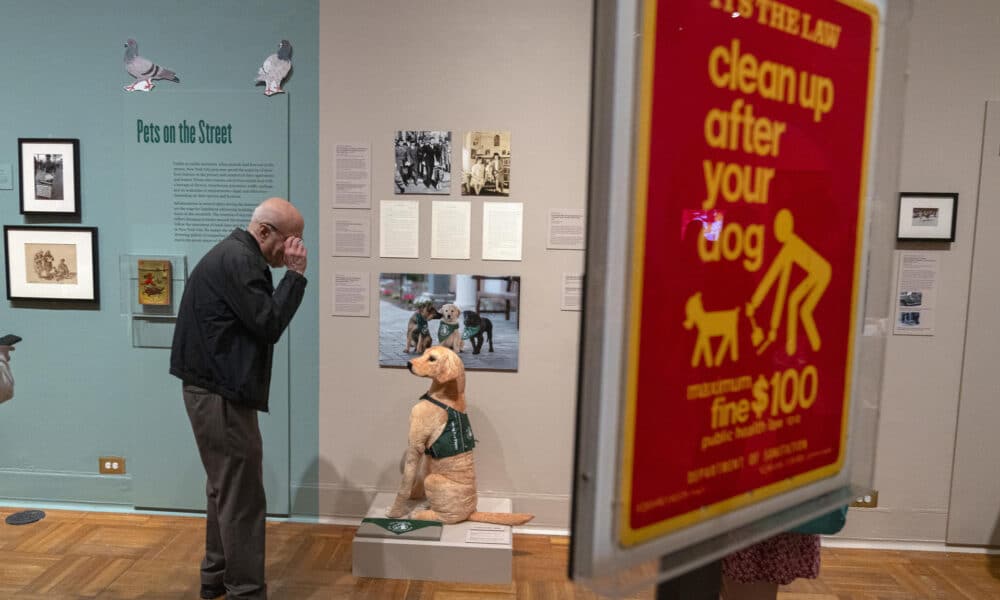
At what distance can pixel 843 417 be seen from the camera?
0.75 m

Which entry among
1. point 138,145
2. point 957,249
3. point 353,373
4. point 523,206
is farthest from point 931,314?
point 138,145

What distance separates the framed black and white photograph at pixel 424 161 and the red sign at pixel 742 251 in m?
2.95

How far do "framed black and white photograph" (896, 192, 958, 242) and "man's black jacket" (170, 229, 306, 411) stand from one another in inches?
125

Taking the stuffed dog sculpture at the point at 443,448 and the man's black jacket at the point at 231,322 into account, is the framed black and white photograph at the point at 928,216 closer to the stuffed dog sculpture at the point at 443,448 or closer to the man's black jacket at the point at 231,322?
the stuffed dog sculpture at the point at 443,448

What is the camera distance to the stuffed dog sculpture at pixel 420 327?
360 cm

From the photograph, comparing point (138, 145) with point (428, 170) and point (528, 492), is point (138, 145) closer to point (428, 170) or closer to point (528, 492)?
point (428, 170)

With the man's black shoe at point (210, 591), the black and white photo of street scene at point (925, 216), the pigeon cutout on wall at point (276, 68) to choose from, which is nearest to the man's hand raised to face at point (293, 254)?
the pigeon cutout on wall at point (276, 68)

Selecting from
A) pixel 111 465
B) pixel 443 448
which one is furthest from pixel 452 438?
pixel 111 465

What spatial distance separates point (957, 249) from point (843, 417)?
3444mm

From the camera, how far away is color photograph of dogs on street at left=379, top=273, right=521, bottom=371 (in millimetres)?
3586

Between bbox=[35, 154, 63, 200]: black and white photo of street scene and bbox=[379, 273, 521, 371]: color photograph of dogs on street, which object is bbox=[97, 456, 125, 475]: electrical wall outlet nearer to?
bbox=[35, 154, 63, 200]: black and white photo of street scene

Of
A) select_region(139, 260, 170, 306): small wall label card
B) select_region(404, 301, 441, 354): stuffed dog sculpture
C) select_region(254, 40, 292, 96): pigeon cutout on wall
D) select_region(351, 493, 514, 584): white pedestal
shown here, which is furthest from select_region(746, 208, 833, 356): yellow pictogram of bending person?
select_region(139, 260, 170, 306): small wall label card

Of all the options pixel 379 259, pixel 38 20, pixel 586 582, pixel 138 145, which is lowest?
pixel 586 582

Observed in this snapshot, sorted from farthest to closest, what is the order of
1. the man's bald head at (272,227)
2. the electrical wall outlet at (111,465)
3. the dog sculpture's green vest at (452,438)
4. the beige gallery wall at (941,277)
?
the electrical wall outlet at (111,465) < the beige gallery wall at (941,277) < the dog sculpture's green vest at (452,438) < the man's bald head at (272,227)
